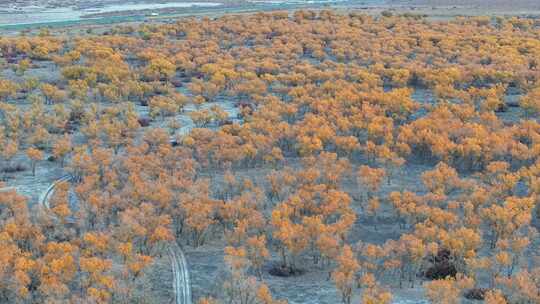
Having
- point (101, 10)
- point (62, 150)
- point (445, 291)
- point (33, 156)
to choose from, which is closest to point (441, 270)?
point (445, 291)

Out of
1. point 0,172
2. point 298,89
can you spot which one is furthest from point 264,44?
point 0,172

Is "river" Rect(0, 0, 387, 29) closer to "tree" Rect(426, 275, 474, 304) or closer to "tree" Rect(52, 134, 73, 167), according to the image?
"tree" Rect(52, 134, 73, 167)

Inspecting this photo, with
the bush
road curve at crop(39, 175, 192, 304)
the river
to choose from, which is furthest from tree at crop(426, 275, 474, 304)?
the river

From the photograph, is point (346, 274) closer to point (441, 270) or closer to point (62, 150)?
point (441, 270)

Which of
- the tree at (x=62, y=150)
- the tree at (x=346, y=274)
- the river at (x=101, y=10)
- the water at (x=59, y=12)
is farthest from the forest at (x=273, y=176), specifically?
the water at (x=59, y=12)

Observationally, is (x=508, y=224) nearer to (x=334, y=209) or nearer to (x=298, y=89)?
(x=334, y=209)

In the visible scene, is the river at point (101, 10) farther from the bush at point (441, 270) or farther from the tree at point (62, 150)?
the bush at point (441, 270)
